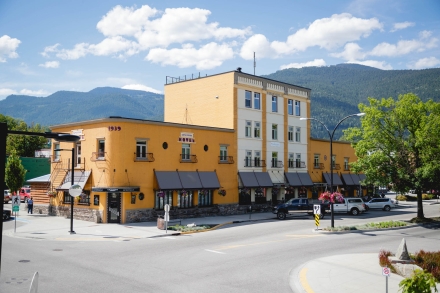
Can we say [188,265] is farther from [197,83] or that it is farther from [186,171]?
[197,83]

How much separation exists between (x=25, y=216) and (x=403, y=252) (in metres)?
32.7

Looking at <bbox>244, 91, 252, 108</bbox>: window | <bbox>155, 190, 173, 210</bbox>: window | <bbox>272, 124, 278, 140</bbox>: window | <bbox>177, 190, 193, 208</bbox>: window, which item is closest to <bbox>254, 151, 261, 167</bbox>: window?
<bbox>272, 124, 278, 140</bbox>: window

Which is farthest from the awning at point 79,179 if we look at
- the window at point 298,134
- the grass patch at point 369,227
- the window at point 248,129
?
the window at point 298,134

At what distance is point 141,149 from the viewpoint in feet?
113

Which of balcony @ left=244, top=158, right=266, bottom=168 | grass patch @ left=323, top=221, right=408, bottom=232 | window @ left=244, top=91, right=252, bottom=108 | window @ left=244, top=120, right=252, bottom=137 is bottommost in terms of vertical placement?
grass patch @ left=323, top=221, right=408, bottom=232

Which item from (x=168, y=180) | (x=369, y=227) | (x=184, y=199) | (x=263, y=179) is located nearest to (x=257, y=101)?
(x=263, y=179)

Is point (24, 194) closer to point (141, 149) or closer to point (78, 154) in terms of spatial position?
point (78, 154)

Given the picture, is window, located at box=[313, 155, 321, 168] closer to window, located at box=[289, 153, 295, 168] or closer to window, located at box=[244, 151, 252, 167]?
window, located at box=[289, 153, 295, 168]

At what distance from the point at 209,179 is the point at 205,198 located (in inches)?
75.9

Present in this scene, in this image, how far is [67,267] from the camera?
1620 centimetres

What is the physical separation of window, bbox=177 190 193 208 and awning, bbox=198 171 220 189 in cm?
159

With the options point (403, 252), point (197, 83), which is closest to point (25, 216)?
point (197, 83)

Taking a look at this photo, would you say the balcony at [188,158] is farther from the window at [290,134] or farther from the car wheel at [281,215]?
the window at [290,134]

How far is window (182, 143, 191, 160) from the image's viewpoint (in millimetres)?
37381
